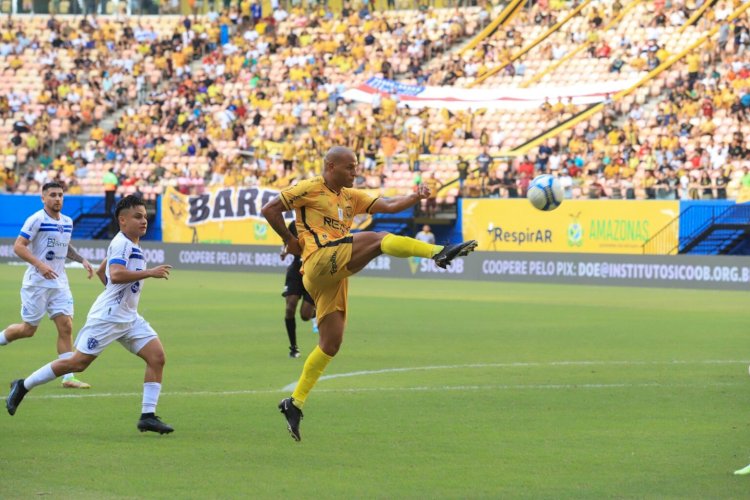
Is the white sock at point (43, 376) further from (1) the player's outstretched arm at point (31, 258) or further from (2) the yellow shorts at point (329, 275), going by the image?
(1) the player's outstretched arm at point (31, 258)

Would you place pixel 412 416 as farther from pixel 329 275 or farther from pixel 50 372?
pixel 50 372

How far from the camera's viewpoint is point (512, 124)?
44.3 metres

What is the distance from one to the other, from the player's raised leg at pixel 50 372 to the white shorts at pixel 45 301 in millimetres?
2889

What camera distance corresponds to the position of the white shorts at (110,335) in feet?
35.7

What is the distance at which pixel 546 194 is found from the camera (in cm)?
1580

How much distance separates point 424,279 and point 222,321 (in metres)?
15.0

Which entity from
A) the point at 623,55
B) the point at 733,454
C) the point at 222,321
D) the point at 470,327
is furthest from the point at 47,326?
the point at 623,55

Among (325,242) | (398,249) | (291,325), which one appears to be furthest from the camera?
(291,325)

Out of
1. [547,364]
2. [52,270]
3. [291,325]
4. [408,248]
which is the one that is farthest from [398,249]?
[291,325]

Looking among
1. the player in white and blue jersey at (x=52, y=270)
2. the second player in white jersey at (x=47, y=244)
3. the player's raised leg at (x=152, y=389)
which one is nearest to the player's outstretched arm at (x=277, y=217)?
the player's raised leg at (x=152, y=389)

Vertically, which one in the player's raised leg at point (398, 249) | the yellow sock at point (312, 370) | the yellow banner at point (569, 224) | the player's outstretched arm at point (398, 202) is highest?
the player's outstretched arm at point (398, 202)

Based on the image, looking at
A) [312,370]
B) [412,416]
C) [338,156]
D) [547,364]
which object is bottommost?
[547,364]

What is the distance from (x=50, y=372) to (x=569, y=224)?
26.9m

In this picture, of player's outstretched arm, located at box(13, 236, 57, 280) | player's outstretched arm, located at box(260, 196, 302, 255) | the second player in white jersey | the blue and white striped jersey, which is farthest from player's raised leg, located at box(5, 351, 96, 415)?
the second player in white jersey
